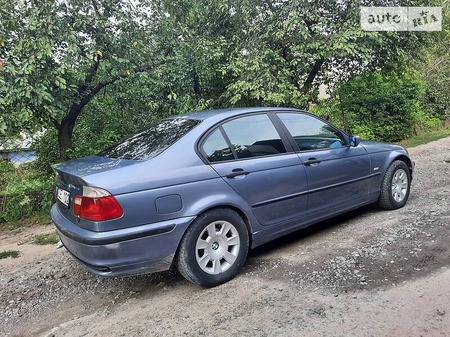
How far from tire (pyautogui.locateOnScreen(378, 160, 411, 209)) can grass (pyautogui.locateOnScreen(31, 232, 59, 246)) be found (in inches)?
174

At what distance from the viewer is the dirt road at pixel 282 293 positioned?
8.17 feet

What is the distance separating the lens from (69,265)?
3.91 metres

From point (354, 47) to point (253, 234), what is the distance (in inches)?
221

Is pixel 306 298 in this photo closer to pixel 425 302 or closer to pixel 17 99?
pixel 425 302

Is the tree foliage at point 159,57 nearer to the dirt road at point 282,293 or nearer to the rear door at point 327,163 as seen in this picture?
the dirt road at point 282,293

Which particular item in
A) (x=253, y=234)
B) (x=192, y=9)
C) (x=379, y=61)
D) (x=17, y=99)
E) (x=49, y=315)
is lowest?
(x=49, y=315)

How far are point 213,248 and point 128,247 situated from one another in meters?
0.75

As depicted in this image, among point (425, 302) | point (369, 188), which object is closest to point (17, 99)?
point (369, 188)

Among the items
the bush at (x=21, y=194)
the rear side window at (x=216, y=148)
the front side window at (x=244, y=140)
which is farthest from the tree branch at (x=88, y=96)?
the rear side window at (x=216, y=148)

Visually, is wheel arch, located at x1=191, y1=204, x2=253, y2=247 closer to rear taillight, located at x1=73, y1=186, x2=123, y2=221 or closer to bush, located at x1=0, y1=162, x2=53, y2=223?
rear taillight, located at x1=73, y1=186, x2=123, y2=221

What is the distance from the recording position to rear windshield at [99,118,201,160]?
318cm

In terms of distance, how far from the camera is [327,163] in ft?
13.0

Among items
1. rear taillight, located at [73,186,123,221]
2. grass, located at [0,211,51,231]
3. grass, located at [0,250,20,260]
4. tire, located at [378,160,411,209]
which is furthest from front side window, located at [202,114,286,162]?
grass, located at [0,211,51,231]

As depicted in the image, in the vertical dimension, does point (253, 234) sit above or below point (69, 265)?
above
